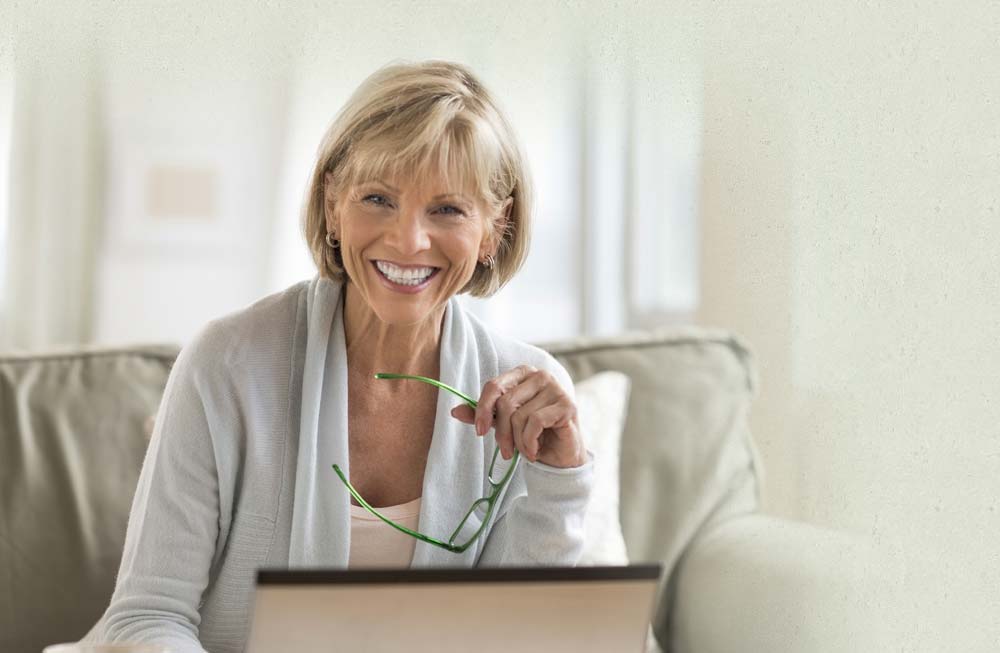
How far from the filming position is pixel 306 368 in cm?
111

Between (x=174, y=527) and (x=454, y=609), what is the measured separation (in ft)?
1.50

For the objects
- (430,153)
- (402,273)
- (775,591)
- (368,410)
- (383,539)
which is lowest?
(775,591)

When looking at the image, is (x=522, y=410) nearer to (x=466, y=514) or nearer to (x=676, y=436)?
(x=466, y=514)

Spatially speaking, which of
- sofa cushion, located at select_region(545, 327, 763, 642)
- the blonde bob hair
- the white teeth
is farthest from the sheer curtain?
the white teeth

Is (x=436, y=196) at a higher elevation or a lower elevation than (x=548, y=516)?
higher

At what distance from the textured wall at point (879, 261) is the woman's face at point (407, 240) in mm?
496

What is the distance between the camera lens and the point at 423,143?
3.32 ft

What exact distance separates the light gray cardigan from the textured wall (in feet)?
1.25

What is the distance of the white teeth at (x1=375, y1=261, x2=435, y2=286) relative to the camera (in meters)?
1.04

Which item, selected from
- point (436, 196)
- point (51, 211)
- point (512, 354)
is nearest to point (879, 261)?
point (512, 354)

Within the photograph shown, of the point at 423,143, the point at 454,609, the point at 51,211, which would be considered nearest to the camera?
the point at 454,609

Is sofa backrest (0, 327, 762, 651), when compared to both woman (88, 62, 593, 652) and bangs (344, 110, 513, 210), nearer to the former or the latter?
woman (88, 62, 593, 652)

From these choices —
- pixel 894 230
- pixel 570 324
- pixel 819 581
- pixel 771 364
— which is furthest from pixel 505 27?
pixel 819 581

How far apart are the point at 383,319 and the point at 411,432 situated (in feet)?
0.52
